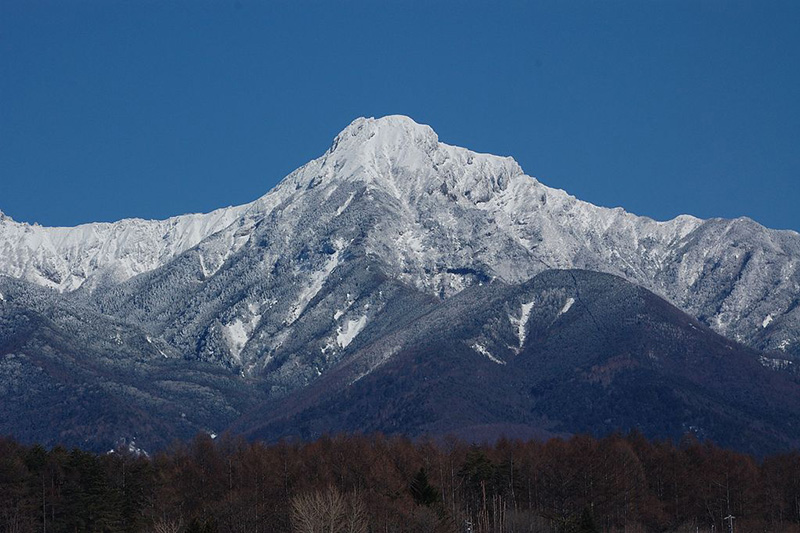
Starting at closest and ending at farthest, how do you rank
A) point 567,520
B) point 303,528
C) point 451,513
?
1. point 303,528
2. point 567,520
3. point 451,513

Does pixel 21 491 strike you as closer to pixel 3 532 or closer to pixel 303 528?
pixel 3 532

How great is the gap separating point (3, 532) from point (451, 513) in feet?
177

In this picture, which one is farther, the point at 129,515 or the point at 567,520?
the point at 129,515

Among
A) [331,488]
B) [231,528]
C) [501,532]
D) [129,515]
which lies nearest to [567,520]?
[501,532]

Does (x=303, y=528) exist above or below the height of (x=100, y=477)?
below

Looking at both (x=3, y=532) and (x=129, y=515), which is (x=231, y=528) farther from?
(x=3, y=532)

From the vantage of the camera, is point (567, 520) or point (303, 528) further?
point (567, 520)

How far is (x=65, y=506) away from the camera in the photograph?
19675cm

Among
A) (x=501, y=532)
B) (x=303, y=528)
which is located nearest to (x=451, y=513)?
(x=501, y=532)

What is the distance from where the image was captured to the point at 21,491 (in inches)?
7603

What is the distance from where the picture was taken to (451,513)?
642 feet

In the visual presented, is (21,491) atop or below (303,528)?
atop

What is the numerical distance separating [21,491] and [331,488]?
38.5 meters

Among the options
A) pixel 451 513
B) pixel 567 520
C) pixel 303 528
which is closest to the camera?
pixel 303 528
